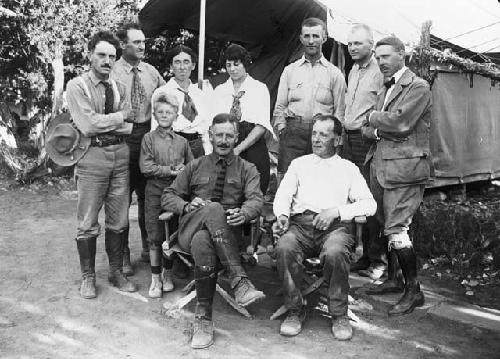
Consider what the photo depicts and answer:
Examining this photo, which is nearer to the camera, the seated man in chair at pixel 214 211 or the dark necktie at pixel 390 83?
the seated man in chair at pixel 214 211

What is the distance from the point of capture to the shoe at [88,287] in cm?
405

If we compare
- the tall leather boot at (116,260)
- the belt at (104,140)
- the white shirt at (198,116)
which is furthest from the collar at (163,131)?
the tall leather boot at (116,260)

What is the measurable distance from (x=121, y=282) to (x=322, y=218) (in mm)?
1688

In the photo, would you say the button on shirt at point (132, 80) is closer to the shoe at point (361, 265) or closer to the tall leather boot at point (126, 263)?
the tall leather boot at point (126, 263)

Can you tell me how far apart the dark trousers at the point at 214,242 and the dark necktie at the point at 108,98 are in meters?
1.11

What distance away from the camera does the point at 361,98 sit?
447cm

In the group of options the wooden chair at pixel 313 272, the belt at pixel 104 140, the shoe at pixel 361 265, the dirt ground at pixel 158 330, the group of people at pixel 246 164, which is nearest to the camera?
the dirt ground at pixel 158 330

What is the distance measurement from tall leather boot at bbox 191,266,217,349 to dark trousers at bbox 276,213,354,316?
0.47 meters

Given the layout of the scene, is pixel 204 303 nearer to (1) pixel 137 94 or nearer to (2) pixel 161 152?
(2) pixel 161 152

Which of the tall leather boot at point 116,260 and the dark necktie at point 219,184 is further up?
the dark necktie at point 219,184

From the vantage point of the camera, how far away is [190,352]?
10.7 feet

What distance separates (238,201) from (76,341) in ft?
4.68

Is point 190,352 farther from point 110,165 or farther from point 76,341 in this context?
point 110,165

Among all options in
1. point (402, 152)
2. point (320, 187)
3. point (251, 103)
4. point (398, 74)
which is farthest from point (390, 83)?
point (251, 103)
